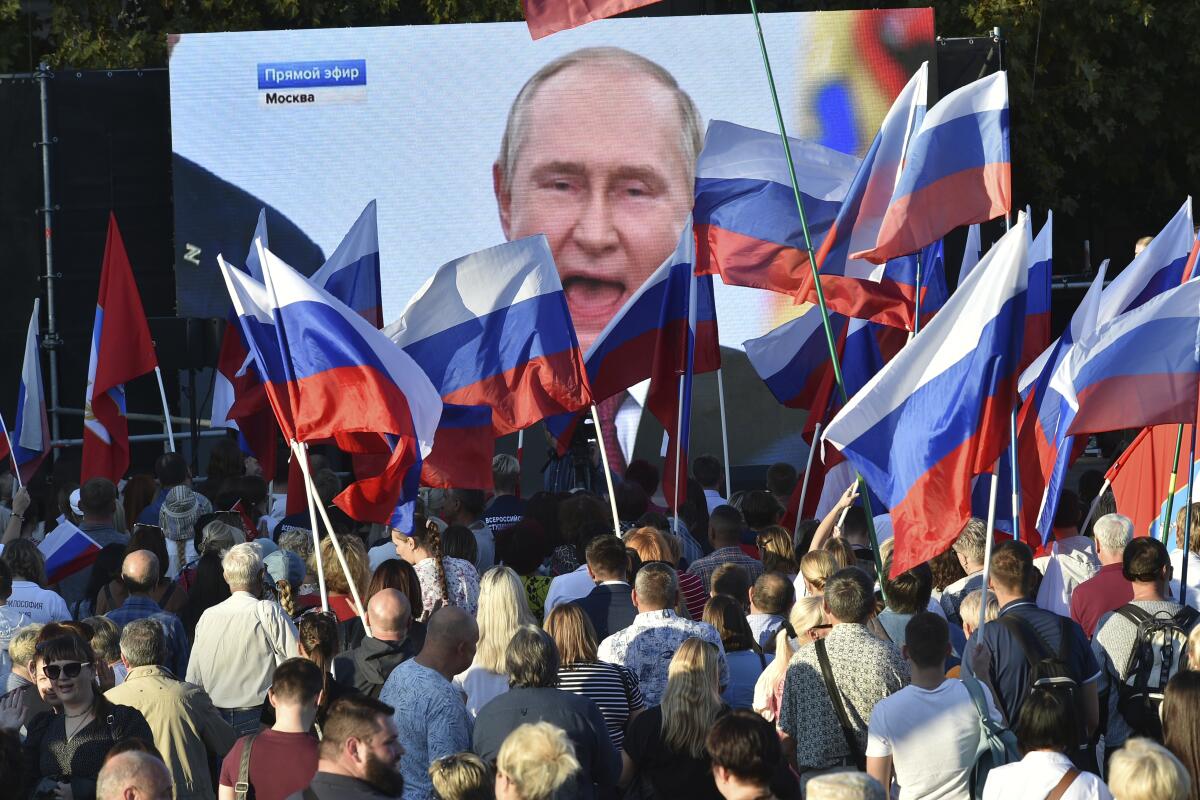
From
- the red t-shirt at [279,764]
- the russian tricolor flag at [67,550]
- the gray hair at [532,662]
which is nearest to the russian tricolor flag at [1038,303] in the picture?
the gray hair at [532,662]

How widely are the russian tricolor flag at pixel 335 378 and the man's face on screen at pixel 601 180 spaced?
724 cm

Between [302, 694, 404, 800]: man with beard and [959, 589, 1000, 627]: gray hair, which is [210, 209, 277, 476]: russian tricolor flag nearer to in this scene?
[959, 589, 1000, 627]: gray hair

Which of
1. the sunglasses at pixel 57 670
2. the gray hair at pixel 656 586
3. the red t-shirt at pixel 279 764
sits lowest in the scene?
the red t-shirt at pixel 279 764

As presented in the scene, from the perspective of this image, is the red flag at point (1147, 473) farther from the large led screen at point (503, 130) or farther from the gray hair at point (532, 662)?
the large led screen at point (503, 130)

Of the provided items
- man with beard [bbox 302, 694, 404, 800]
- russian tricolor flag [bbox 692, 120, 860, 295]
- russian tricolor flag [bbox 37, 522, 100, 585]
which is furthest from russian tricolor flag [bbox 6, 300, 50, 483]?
man with beard [bbox 302, 694, 404, 800]

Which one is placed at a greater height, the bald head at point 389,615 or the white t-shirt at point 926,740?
the bald head at point 389,615

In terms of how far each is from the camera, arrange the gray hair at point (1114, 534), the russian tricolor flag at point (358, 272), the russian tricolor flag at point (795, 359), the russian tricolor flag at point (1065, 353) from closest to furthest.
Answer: the gray hair at point (1114, 534) < the russian tricolor flag at point (1065, 353) < the russian tricolor flag at point (358, 272) < the russian tricolor flag at point (795, 359)

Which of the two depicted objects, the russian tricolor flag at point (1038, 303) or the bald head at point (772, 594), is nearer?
the bald head at point (772, 594)

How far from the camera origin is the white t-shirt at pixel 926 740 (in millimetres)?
5074

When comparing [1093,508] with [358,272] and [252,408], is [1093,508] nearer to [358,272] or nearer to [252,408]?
[358,272]

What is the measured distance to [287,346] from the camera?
7.43 meters

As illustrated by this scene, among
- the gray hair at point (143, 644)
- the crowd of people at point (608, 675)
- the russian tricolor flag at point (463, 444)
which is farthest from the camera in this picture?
the russian tricolor flag at point (463, 444)

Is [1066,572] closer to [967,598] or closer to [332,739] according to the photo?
[967,598]

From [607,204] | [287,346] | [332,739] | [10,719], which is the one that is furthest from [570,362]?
[607,204]
